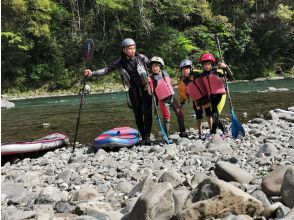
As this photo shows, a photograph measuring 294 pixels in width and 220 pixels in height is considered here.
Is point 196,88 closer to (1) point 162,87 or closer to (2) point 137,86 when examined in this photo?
(1) point 162,87

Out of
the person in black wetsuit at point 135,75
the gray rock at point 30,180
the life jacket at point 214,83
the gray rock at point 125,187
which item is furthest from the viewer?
the life jacket at point 214,83

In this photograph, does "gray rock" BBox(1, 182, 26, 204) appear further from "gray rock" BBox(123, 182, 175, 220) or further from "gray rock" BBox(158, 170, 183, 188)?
"gray rock" BBox(123, 182, 175, 220)

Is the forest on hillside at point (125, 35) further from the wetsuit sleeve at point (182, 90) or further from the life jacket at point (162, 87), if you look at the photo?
the life jacket at point (162, 87)

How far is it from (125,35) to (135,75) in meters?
25.0

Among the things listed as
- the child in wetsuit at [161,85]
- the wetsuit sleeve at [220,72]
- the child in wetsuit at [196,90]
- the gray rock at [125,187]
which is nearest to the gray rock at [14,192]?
the gray rock at [125,187]

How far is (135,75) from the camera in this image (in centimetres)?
673

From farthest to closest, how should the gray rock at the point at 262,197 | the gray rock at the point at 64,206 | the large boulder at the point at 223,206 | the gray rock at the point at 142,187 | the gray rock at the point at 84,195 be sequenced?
the gray rock at the point at 84,195 < the gray rock at the point at 142,187 < the gray rock at the point at 64,206 < the gray rock at the point at 262,197 < the large boulder at the point at 223,206

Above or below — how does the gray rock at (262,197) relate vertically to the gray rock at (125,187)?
above

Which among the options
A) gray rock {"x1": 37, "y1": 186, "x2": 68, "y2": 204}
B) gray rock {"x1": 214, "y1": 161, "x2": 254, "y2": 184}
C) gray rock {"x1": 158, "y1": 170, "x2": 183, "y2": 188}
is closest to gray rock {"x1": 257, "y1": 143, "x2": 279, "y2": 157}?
gray rock {"x1": 214, "y1": 161, "x2": 254, "y2": 184}

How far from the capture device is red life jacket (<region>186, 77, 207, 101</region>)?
7.05 metres

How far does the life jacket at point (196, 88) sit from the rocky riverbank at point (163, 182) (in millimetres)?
759

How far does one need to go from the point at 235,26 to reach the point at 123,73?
2983 centimetres

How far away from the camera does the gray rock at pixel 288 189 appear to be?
2.93 m

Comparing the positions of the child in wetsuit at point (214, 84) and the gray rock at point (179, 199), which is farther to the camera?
the child in wetsuit at point (214, 84)
